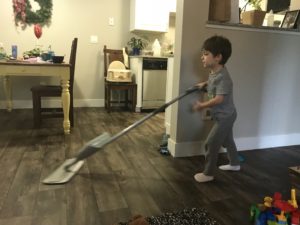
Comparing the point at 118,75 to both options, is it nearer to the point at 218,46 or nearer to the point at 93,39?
the point at 93,39

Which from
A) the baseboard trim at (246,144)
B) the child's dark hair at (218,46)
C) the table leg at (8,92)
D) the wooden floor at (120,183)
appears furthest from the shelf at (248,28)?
the table leg at (8,92)

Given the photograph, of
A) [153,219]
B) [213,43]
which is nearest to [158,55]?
[213,43]

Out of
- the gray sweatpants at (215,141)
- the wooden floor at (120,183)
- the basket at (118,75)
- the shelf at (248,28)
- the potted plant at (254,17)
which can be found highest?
the potted plant at (254,17)

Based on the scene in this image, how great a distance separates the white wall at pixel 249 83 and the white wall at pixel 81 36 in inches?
96.7

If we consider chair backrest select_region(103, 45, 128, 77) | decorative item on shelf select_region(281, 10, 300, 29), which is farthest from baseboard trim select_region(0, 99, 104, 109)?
decorative item on shelf select_region(281, 10, 300, 29)

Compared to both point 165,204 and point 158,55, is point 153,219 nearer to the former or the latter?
point 165,204

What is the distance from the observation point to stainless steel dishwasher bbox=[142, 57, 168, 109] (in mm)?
4258

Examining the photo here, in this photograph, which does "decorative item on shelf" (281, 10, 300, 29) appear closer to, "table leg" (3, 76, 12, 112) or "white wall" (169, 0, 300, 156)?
"white wall" (169, 0, 300, 156)

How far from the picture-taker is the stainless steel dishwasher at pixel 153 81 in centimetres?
426

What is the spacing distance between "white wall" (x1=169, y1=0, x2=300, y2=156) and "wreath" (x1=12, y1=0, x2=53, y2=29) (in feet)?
8.53

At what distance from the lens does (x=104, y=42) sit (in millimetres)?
4547

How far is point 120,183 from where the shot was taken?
1926 mm

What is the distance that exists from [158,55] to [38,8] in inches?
74.4

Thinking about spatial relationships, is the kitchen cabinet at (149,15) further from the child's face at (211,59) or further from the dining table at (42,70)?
the child's face at (211,59)
